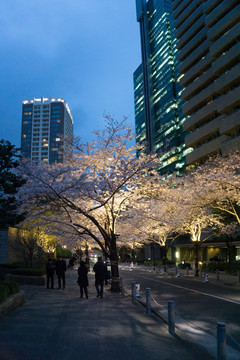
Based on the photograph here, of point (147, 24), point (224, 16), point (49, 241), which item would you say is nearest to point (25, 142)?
point (147, 24)

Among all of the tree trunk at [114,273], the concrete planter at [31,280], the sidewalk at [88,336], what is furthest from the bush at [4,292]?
the concrete planter at [31,280]

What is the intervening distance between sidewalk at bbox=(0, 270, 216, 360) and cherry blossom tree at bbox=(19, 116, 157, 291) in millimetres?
5880

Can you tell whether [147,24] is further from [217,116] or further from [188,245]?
[188,245]

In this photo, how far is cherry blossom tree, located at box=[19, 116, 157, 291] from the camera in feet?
49.6

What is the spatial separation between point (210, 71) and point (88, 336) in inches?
2110

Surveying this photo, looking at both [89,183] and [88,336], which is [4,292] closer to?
[88,336]

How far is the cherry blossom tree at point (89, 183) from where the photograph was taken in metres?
15.1

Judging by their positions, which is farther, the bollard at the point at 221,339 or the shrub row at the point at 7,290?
the shrub row at the point at 7,290

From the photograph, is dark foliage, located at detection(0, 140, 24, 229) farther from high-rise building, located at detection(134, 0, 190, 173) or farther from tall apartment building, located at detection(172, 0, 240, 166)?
high-rise building, located at detection(134, 0, 190, 173)

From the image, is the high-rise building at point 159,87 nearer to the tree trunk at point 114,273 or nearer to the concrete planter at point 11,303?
the tree trunk at point 114,273

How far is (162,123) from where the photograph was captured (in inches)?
4299

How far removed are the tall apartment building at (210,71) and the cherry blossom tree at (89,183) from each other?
2797 centimetres

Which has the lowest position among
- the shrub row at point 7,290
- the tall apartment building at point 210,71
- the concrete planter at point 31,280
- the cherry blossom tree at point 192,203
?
the concrete planter at point 31,280

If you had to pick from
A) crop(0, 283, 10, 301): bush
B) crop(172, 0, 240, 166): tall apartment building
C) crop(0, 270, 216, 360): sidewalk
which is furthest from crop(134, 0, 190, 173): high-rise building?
crop(0, 270, 216, 360): sidewalk
